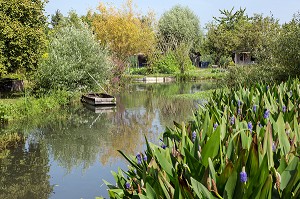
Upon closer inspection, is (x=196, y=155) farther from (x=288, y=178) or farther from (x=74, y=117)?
(x=74, y=117)

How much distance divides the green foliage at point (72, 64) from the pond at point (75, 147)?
7.00ft

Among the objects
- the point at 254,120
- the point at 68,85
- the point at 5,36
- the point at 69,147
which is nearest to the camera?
the point at 254,120

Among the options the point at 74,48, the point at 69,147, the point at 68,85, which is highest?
the point at 74,48

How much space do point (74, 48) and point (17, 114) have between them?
27.7ft

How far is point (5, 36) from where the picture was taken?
20.3m

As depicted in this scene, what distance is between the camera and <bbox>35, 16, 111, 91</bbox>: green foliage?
23.2m

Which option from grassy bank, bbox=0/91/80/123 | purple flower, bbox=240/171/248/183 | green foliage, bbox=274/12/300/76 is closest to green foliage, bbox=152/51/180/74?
grassy bank, bbox=0/91/80/123

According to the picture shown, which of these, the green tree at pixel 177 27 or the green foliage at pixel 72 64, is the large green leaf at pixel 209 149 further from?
the green tree at pixel 177 27

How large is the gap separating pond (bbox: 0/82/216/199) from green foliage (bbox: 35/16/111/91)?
7.00ft

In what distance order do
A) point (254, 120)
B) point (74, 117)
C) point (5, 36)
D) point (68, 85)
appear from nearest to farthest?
point (254, 120) < point (74, 117) < point (5, 36) < point (68, 85)

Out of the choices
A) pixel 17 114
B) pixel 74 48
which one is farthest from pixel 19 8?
pixel 17 114

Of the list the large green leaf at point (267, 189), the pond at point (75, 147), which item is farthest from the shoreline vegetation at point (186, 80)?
the pond at point (75, 147)

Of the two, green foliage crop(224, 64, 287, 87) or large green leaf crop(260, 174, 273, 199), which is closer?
large green leaf crop(260, 174, 273, 199)

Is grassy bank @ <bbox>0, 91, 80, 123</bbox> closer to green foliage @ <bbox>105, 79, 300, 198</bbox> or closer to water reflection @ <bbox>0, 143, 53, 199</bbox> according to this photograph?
water reflection @ <bbox>0, 143, 53, 199</bbox>
